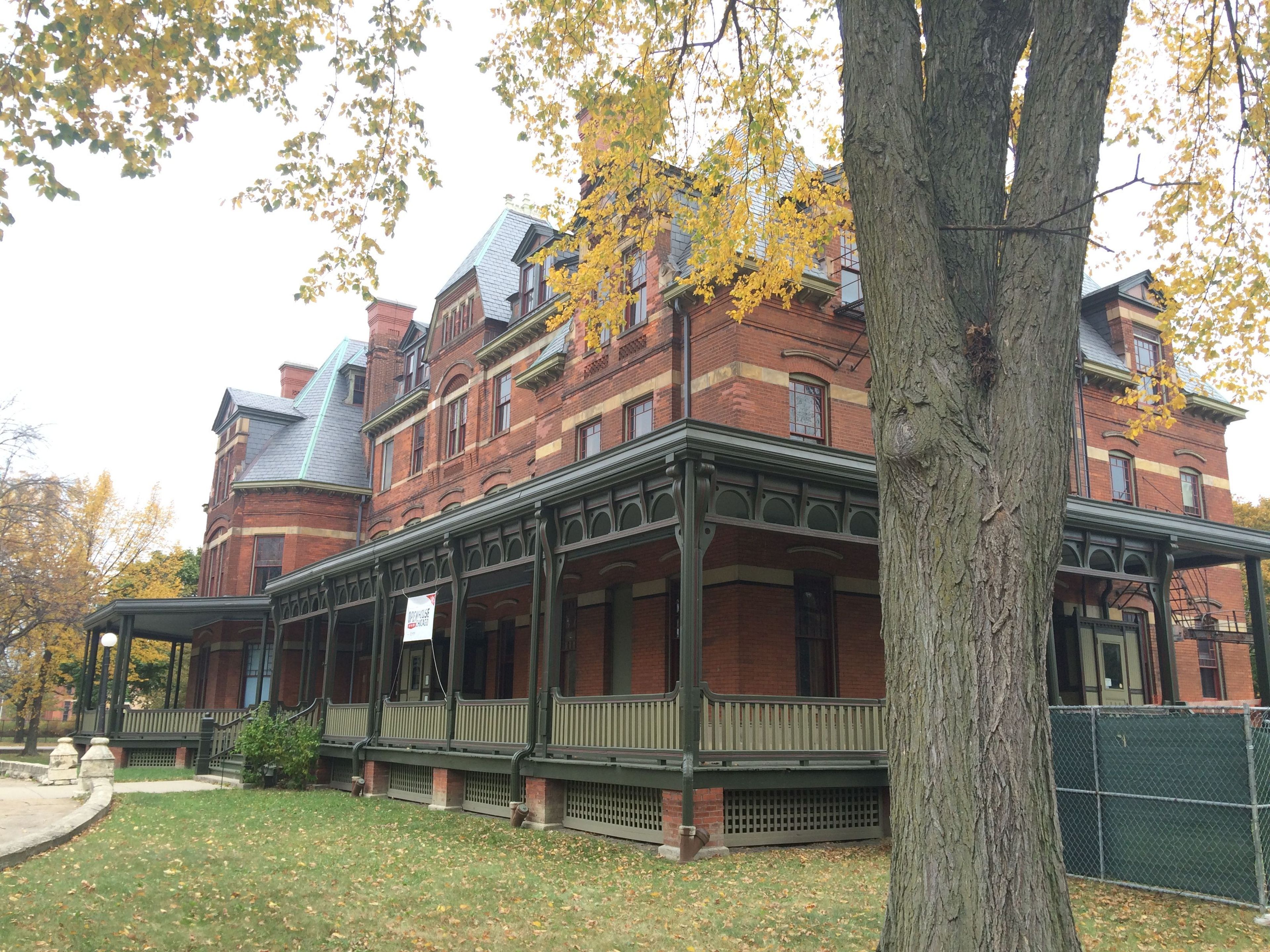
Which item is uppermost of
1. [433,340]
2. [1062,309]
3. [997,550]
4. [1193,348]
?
[433,340]

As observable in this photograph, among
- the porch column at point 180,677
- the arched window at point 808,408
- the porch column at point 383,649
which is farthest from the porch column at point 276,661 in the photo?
the arched window at point 808,408

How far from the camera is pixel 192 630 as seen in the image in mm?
35062

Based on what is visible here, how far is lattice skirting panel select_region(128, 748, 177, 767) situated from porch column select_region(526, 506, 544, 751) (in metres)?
17.3

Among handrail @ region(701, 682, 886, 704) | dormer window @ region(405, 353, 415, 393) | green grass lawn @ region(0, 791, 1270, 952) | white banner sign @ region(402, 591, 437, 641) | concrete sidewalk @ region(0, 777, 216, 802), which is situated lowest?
concrete sidewalk @ region(0, 777, 216, 802)

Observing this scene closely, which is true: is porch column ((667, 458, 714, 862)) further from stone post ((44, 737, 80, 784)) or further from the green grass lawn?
stone post ((44, 737, 80, 784))

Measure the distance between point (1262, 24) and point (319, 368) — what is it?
38.5m

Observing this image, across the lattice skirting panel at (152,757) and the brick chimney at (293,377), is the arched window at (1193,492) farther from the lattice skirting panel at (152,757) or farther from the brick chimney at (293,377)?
the brick chimney at (293,377)

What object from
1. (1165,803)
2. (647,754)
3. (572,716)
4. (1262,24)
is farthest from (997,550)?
(572,716)

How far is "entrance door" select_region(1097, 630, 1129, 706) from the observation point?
71.2 feet

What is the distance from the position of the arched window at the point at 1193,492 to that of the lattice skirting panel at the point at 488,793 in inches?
781

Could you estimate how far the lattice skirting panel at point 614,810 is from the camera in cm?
1294

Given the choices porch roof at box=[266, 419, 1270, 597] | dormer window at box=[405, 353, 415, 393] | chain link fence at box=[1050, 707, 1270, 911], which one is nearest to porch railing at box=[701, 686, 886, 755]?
chain link fence at box=[1050, 707, 1270, 911]

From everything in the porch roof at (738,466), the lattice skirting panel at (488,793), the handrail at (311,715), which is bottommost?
the lattice skirting panel at (488,793)

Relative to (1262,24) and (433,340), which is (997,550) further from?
(433,340)
